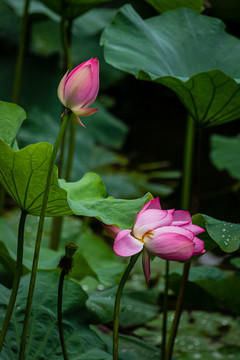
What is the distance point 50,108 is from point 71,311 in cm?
191

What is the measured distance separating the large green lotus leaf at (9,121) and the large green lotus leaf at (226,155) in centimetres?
168

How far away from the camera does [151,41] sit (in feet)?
3.78

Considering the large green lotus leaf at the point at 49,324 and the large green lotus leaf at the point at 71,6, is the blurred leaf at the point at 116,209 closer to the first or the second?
the large green lotus leaf at the point at 49,324

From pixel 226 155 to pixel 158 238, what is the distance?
6.30 feet

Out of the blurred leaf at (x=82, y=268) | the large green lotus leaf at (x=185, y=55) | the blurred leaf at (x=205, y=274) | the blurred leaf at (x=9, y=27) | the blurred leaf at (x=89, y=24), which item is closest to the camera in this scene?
the large green lotus leaf at (x=185, y=55)

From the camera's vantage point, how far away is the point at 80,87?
2.12ft


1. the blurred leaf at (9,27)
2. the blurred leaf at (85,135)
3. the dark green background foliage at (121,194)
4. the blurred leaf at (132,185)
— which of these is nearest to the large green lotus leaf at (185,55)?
the dark green background foliage at (121,194)

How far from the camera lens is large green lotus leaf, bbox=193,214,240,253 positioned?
728 millimetres

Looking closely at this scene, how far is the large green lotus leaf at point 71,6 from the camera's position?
1285 mm

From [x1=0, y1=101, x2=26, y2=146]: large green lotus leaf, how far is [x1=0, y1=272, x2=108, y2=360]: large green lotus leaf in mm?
245

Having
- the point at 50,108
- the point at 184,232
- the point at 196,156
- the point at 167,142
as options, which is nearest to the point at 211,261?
the point at 196,156

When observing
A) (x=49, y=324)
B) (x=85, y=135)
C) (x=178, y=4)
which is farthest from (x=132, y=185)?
(x=49, y=324)

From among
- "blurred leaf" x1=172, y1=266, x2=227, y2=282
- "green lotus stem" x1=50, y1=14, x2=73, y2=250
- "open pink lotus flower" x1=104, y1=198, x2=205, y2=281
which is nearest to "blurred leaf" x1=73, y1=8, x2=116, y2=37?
"green lotus stem" x1=50, y1=14, x2=73, y2=250

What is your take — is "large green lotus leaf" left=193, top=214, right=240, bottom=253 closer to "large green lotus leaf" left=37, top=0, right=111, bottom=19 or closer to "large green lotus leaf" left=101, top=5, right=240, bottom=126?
"large green lotus leaf" left=101, top=5, right=240, bottom=126
